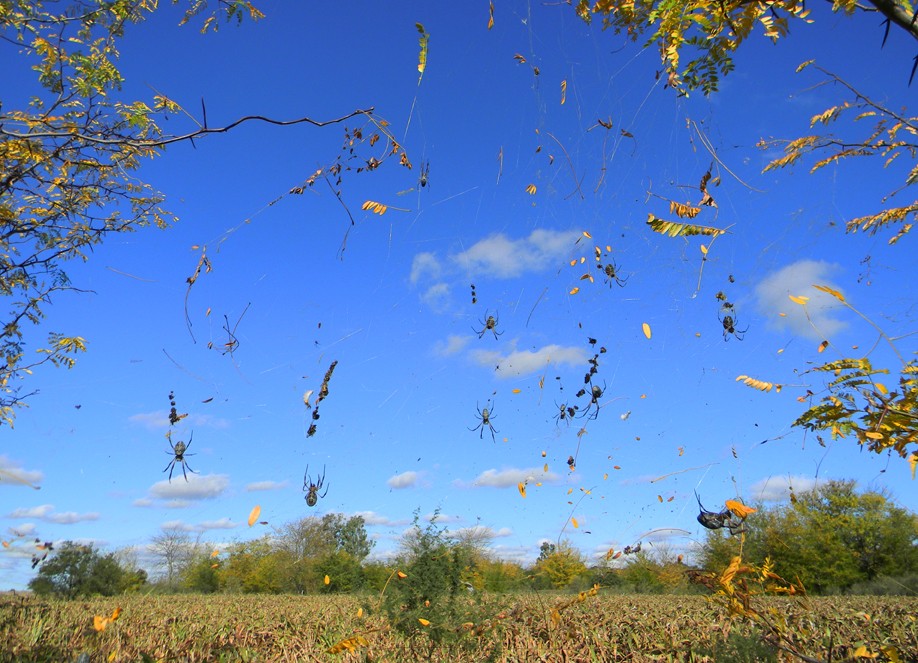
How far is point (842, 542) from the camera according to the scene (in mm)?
38469

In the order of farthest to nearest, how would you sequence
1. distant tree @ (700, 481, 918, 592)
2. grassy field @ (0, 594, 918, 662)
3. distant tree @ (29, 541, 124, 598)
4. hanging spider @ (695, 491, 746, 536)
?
distant tree @ (700, 481, 918, 592)
distant tree @ (29, 541, 124, 598)
grassy field @ (0, 594, 918, 662)
hanging spider @ (695, 491, 746, 536)

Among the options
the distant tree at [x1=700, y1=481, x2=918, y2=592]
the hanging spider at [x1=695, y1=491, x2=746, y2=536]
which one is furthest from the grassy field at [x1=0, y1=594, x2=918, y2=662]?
the distant tree at [x1=700, y1=481, x2=918, y2=592]

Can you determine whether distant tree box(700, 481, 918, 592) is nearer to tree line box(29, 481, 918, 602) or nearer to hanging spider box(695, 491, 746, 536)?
tree line box(29, 481, 918, 602)

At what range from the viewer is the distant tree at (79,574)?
30.5m

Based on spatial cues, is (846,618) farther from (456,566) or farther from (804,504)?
(804,504)

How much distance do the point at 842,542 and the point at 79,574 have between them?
4760 cm

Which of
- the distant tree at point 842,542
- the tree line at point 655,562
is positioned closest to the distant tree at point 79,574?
the tree line at point 655,562

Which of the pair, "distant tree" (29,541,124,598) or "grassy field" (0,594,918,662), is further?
"distant tree" (29,541,124,598)

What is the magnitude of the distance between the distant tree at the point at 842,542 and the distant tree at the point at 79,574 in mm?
37961

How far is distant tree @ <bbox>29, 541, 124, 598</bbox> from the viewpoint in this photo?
30.5 m

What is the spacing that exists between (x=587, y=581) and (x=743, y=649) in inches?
1436

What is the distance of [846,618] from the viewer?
10281mm

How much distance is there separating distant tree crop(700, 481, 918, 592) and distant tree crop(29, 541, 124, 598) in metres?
38.0

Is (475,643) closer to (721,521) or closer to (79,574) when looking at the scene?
(721,521)
